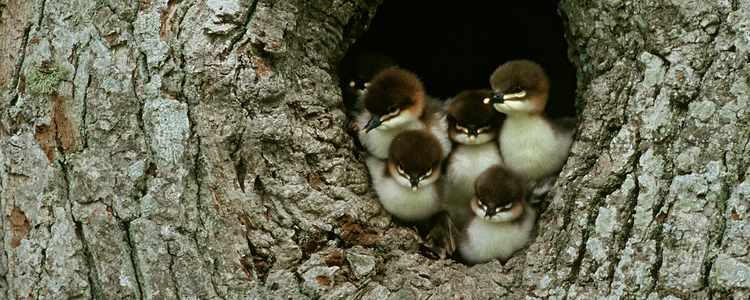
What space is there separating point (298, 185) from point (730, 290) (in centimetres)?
193

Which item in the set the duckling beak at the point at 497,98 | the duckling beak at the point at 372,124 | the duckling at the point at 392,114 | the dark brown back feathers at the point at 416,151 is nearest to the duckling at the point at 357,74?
the duckling at the point at 392,114

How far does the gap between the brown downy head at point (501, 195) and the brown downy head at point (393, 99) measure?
64 centimetres

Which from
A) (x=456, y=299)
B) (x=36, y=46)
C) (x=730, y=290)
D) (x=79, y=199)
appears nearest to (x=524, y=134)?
(x=456, y=299)

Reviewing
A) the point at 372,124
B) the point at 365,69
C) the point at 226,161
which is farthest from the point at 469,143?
the point at 226,161

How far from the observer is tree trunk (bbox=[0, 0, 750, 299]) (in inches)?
98.3

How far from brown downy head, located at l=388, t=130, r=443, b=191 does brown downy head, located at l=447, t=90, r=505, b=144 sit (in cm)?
20

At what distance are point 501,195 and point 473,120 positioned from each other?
0.55m

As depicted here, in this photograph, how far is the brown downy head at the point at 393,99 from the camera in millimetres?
3436

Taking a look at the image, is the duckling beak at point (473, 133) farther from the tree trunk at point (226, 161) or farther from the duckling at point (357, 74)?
the duckling at point (357, 74)

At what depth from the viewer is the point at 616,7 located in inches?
107

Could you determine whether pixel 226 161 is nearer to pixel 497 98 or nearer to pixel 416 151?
pixel 416 151

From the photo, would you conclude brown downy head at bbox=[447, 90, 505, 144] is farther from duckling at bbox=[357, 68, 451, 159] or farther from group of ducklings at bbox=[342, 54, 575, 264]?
duckling at bbox=[357, 68, 451, 159]

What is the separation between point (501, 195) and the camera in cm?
313

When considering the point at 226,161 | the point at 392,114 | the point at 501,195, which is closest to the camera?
the point at 226,161
